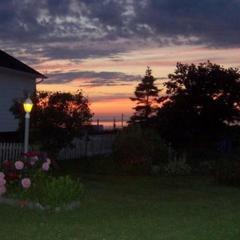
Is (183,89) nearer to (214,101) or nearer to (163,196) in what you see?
(214,101)

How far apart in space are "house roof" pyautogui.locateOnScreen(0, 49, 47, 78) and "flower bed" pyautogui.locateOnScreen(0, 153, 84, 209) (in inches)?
573

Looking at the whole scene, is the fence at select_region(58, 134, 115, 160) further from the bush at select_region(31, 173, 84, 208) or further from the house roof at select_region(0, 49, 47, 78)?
the bush at select_region(31, 173, 84, 208)

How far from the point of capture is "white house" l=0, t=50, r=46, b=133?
31266 mm

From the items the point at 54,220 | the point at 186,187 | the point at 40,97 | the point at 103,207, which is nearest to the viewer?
the point at 54,220

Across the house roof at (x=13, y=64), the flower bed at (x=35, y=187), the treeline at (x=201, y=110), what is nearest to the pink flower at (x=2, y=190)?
the flower bed at (x=35, y=187)

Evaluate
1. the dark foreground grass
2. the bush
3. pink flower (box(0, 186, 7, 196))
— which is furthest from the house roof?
the bush

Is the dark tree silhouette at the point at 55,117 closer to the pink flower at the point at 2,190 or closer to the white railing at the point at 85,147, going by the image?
the white railing at the point at 85,147

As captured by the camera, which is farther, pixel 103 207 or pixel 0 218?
pixel 103 207

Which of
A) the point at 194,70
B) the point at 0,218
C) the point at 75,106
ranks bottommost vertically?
the point at 0,218

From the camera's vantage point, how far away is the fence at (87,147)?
32.5m

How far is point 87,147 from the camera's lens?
3459cm

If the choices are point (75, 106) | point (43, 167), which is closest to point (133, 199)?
point (43, 167)

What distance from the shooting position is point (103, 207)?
618 inches

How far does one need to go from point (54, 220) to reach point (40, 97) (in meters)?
14.2
